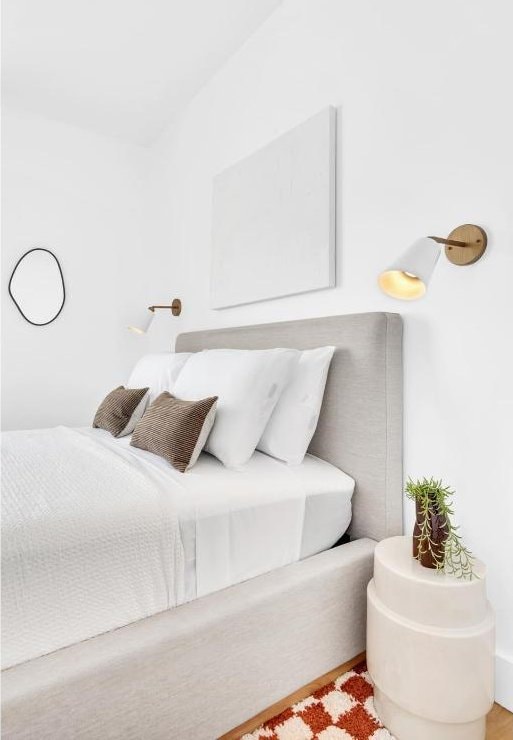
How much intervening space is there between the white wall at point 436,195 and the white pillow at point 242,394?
41 centimetres

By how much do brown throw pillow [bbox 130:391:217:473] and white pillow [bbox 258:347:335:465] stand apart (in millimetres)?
258

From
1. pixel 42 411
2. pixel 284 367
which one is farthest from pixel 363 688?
pixel 42 411

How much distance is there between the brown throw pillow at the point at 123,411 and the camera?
2066 mm

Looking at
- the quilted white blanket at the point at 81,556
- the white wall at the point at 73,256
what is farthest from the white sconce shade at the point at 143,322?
the quilted white blanket at the point at 81,556

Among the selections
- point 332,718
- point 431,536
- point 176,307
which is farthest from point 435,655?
point 176,307

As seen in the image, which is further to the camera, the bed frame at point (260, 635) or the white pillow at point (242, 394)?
the white pillow at point (242, 394)

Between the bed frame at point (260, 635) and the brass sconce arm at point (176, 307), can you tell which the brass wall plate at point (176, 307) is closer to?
the brass sconce arm at point (176, 307)

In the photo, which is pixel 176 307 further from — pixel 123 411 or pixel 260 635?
pixel 260 635

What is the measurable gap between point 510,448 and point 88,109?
3251 mm

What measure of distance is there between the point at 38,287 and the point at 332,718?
294 cm

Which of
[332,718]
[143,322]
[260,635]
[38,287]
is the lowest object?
[332,718]

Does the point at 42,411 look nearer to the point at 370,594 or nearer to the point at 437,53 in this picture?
the point at 370,594

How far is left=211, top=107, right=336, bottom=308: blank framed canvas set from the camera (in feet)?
6.08

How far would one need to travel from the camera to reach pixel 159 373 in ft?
7.32
